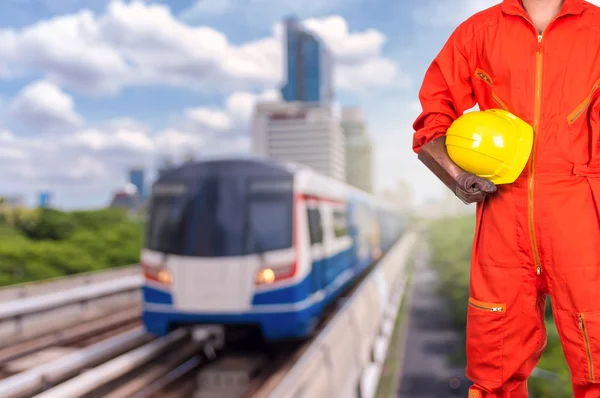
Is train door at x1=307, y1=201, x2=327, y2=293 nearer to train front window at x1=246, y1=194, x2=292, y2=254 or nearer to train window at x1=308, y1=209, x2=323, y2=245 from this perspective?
train window at x1=308, y1=209, x2=323, y2=245

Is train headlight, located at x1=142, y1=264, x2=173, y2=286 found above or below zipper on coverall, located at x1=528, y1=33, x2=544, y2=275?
below

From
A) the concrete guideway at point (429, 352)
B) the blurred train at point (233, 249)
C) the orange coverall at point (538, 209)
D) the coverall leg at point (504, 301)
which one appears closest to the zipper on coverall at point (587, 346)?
the orange coverall at point (538, 209)

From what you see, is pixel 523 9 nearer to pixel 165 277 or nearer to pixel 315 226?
pixel 165 277

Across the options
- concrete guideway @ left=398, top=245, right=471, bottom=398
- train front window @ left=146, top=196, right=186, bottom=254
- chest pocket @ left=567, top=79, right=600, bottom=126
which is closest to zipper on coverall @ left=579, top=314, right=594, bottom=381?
chest pocket @ left=567, top=79, right=600, bottom=126

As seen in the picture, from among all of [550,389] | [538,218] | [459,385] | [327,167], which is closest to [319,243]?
[538,218]

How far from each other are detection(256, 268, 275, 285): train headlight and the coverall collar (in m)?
6.24

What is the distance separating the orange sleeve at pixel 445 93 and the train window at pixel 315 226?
22.4 feet

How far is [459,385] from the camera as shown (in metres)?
30.6

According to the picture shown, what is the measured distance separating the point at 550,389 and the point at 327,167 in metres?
162

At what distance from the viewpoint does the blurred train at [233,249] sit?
7785 mm

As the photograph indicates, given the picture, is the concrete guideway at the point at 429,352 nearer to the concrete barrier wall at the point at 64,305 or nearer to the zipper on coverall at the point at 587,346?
the concrete barrier wall at the point at 64,305

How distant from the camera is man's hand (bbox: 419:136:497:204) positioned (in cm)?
179

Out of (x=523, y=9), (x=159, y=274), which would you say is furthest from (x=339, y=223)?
(x=523, y=9)

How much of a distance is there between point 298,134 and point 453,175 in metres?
181
